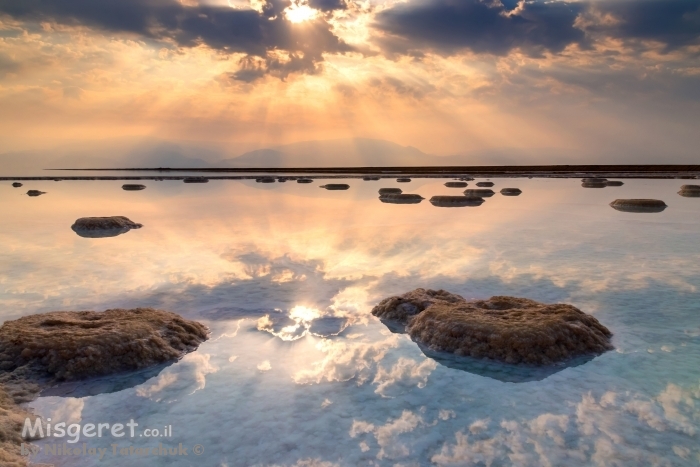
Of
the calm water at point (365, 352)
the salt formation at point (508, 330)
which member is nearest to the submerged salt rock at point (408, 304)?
the salt formation at point (508, 330)

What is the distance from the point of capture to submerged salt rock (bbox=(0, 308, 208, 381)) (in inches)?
259

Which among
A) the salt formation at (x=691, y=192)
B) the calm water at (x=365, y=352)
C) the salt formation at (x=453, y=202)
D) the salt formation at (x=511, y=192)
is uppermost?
the salt formation at (x=691, y=192)

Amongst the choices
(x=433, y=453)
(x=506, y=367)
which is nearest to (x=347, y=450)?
(x=433, y=453)

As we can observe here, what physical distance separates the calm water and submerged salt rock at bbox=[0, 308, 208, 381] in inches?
12.4

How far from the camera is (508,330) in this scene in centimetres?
727

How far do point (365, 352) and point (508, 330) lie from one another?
227 cm

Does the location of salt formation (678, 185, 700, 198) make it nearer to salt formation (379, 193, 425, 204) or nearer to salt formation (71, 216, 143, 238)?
salt formation (379, 193, 425, 204)

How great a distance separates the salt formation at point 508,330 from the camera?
7.04 meters

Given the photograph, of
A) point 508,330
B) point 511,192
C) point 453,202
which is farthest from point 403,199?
point 508,330

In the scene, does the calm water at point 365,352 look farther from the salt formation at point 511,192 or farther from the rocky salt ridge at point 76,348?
the salt formation at point 511,192

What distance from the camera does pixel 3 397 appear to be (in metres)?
5.69

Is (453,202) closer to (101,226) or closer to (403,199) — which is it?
(403,199)

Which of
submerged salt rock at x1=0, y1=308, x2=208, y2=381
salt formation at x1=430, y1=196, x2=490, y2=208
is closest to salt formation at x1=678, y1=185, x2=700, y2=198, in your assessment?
salt formation at x1=430, y1=196, x2=490, y2=208

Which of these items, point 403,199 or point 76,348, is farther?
point 403,199
